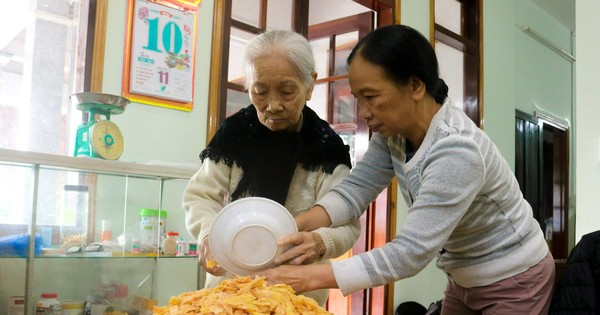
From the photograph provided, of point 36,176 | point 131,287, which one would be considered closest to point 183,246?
point 131,287

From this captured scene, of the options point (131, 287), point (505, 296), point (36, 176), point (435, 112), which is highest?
point (435, 112)

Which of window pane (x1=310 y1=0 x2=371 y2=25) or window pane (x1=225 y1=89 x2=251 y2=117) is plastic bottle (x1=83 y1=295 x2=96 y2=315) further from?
window pane (x1=310 y1=0 x2=371 y2=25)

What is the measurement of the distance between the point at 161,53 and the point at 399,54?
1.51 meters

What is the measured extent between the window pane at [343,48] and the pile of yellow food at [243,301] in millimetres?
2870

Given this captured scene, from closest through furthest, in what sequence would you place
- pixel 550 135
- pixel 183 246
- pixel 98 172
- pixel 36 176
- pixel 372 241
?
pixel 36 176
pixel 98 172
pixel 183 246
pixel 372 241
pixel 550 135

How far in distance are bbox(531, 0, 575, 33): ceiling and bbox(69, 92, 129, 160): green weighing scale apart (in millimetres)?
5165

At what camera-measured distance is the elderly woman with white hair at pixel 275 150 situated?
1.25 meters

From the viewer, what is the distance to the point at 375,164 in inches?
55.1

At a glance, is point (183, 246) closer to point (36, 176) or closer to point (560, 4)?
point (36, 176)

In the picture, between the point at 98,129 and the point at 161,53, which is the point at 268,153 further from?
the point at 161,53

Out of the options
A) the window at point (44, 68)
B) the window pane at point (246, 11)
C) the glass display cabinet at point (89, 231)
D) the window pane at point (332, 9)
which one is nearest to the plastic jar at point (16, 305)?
the glass display cabinet at point (89, 231)

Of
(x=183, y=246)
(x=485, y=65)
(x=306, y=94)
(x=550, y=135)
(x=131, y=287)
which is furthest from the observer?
(x=550, y=135)

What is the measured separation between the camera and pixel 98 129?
5.97 ft

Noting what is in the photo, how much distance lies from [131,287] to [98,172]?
0.42 meters
